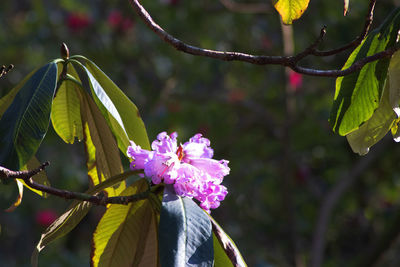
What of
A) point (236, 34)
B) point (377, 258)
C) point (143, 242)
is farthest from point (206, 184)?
point (236, 34)

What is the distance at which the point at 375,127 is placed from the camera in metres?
0.86

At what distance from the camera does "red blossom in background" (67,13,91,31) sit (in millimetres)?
3684

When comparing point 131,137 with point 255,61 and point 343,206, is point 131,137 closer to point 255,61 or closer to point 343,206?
point 255,61

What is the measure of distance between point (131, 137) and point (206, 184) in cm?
16

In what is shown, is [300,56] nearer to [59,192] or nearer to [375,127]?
[375,127]

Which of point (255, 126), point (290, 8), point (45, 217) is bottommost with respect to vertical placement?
point (45, 217)

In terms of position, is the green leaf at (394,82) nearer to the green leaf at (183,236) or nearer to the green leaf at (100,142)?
the green leaf at (183,236)

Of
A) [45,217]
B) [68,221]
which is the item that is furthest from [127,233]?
[45,217]

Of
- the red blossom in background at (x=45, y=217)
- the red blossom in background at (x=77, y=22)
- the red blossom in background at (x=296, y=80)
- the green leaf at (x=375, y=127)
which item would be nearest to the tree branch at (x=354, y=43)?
the green leaf at (x=375, y=127)

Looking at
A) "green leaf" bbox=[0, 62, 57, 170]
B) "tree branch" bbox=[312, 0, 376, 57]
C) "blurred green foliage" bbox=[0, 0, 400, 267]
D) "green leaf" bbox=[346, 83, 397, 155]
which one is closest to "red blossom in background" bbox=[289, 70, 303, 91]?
"blurred green foliage" bbox=[0, 0, 400, 267]

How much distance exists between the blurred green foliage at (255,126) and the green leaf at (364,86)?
1717 millimetres

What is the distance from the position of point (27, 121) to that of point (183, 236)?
245mm

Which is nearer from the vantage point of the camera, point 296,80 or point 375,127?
point 375,127

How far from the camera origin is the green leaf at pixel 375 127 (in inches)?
33.3
